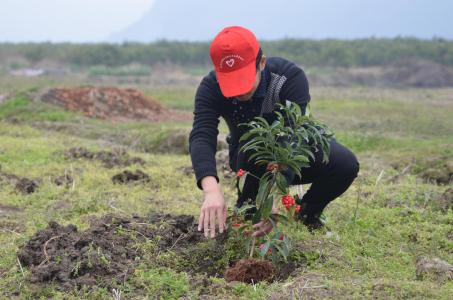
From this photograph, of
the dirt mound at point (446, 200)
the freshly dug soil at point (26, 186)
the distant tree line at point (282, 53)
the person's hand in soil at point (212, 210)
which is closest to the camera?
the person's hand in soil at point (212, 210)

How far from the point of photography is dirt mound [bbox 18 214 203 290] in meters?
3.75

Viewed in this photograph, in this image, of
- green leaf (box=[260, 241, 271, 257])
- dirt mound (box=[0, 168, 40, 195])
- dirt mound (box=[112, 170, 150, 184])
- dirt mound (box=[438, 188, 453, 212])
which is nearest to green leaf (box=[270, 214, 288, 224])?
green leaf (box=[260, 241, 271, 257])

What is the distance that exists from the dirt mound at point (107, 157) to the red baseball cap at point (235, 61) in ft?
14.5

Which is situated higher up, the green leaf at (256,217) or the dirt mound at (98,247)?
the green leaf at (256,217)

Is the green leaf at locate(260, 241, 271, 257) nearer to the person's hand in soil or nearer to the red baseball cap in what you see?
the person's hand in soil

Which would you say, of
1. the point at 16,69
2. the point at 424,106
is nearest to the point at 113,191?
the point at 424,106

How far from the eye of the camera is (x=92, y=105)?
15328mm

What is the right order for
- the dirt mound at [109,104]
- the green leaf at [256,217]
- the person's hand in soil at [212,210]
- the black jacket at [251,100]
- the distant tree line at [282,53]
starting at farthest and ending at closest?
the distant tree line at [282,53] < the dirt mound at [109,104] < the black jacket at [251,100] < the green leaf at [256,217] < the person's hand in soil at [212,210]

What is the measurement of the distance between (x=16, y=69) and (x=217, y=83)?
39.0 m

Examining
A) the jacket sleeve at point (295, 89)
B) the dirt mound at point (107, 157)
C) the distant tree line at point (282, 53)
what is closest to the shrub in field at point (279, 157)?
the jacket sleeve at point (295, 89)

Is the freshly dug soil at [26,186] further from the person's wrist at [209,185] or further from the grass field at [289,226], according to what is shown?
the person's wrist at [209,185]

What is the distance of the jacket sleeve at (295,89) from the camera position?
13.3 ft

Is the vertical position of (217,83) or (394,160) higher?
(217,83)

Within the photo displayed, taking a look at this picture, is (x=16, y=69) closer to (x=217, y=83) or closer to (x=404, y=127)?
(x=404, y=127)
